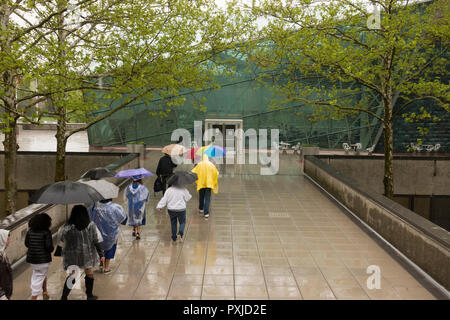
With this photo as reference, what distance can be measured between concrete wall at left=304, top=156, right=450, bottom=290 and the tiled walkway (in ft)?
1.13

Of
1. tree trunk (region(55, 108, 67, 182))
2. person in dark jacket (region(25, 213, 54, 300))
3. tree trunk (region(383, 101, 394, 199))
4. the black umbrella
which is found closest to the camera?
person in dark jacket (region(25, 213, 54, 300))

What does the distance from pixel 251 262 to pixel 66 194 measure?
11.6ft

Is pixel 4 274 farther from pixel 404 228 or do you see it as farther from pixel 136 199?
pixel 404 228

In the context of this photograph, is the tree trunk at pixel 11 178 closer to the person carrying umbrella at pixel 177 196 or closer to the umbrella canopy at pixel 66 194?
the person carrying umbrella at pixel 177 196

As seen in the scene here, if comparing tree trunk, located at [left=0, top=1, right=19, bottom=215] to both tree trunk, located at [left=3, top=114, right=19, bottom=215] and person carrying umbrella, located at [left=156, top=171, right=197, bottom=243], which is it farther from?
person carrying umbrella, located at [left=156, top=171, right=197, bottom=243]

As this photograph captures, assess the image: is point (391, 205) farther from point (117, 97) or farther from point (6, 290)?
point (117, 97)

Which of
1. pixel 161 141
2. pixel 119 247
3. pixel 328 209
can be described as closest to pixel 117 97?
pixel 119 247

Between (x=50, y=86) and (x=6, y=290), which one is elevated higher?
(x=50, y=86)

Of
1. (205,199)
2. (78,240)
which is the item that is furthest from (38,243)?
(205,199)

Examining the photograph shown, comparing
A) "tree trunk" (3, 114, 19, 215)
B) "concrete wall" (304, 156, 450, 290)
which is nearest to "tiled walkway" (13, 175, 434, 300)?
"concrete wall" (304, 156, 450, 290)

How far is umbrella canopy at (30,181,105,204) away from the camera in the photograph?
6230 millimetres

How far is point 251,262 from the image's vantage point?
8000 millimetres

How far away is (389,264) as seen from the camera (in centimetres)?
801
